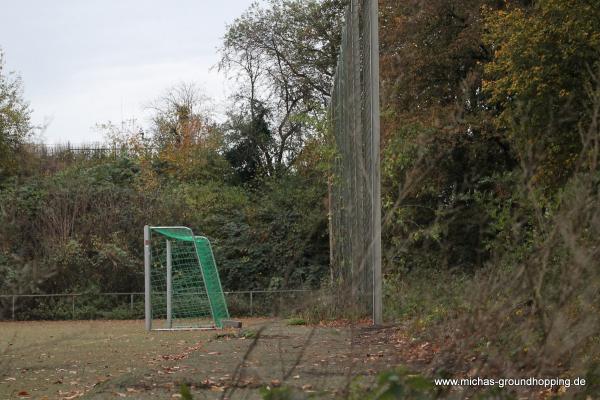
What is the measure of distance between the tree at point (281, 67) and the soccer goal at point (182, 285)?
1109 cm

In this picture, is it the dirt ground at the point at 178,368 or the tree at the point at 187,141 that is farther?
the tree at the point at 187,141

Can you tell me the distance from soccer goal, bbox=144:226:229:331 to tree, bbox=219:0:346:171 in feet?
36.4

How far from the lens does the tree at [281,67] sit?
3328 centimetres

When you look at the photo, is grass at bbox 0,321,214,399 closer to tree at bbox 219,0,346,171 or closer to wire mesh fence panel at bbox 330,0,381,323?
wire mesh fence panel at bbox 330,0,381,323

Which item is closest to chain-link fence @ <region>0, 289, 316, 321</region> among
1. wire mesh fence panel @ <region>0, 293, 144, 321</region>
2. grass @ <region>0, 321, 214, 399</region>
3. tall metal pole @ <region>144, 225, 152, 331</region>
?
wire mesh fence panel @ <region>0, 293, 144, 321</region>

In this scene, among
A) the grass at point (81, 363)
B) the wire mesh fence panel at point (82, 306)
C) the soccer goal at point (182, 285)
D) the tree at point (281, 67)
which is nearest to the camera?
the grass at point (81, 363)

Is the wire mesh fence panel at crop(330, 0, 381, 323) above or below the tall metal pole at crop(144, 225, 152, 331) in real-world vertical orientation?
above

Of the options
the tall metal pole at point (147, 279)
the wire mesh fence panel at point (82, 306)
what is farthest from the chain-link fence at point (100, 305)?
the tall metal pole at point (147, 279)

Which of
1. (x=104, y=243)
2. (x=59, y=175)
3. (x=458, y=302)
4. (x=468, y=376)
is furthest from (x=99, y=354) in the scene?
(x=59, y=175)

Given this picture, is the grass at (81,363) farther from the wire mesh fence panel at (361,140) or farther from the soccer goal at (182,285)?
the soccer goal at (182,285)

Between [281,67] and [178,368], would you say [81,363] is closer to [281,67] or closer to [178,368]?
[178,368]

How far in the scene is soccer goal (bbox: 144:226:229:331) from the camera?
52.9 feet

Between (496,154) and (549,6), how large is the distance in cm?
502

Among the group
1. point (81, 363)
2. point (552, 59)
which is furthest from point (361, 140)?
point (552, 59)
